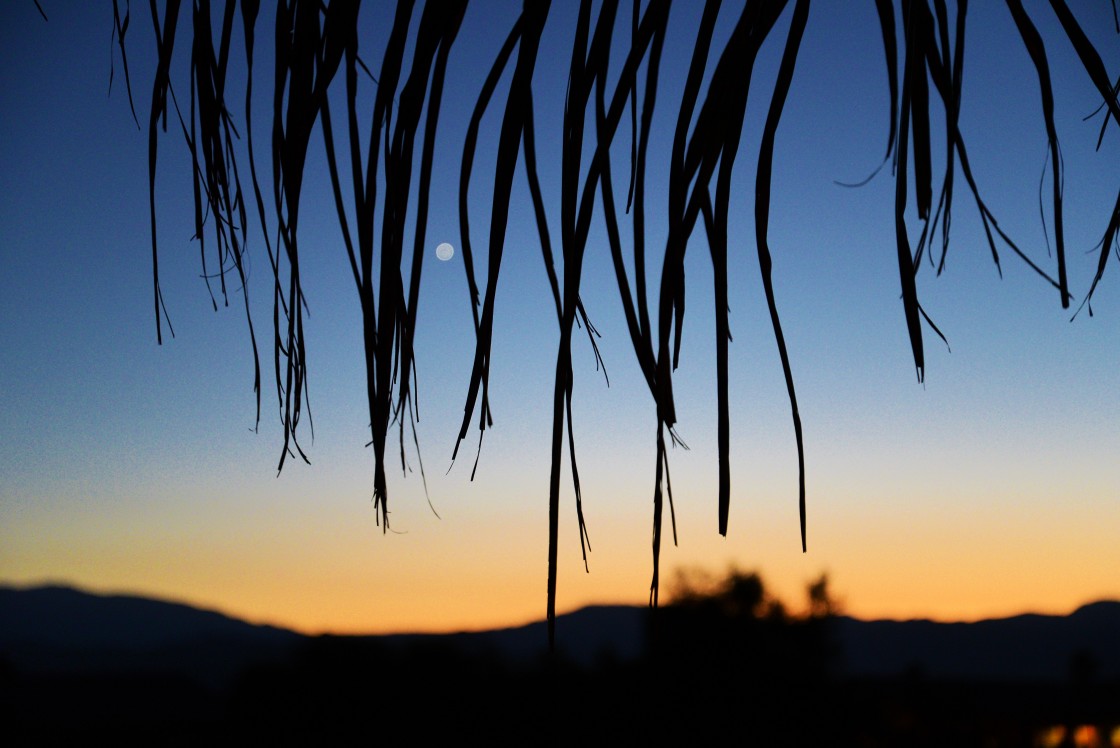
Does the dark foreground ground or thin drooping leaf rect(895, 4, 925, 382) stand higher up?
thin drooping leaf rect(895, 4, 925, 382)

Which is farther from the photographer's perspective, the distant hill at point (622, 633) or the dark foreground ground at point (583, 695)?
the distant hill at point (622, 633)

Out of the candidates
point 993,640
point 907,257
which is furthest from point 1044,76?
point 993,640

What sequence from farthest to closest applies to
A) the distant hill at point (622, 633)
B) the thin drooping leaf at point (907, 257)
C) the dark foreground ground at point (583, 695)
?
1. the distant hill at point (622, 633)
2. the dark foreground ground at point (583, 695)
3. the thin drooping leaf at point (907, 257)

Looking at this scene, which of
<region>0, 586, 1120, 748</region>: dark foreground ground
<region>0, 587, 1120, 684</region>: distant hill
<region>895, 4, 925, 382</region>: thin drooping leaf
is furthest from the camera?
<region>0, 587, 1120, 684</region>: distant hill

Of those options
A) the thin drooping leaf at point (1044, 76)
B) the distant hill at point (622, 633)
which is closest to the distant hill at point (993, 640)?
the distant hill at point (622, 633)

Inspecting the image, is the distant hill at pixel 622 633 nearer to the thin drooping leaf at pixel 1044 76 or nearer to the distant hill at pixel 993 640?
the distant hill at pixel 993 640

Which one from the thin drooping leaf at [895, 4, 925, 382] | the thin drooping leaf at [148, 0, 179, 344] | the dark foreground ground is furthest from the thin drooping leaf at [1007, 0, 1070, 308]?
the dark foreground ground

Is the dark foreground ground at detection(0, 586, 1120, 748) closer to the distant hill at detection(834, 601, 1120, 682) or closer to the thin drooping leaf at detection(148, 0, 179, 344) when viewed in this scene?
the distant hill at detection(834, 601, 1120, 682)

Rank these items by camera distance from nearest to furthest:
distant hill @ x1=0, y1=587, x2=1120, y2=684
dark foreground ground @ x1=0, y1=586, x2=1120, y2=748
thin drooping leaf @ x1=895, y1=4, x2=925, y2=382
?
thin drooping leaf @ x1=895, y1=4, x2=925, y2=382 → dark foreground ground @ x1=0, y1=586, x2=1120, y2=748 → distant hill @ x1=0, y1=587, x2=1120, y2=684

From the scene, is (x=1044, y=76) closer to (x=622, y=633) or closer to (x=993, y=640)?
(x=622, y=633)

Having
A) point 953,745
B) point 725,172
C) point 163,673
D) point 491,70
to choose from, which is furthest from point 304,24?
point 163,673

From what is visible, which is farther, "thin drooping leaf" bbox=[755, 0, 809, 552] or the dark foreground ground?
the dark foreground ground

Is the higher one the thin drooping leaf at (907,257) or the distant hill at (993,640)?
the thin drooping leaf at (907,257)

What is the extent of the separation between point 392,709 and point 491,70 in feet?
44.3
